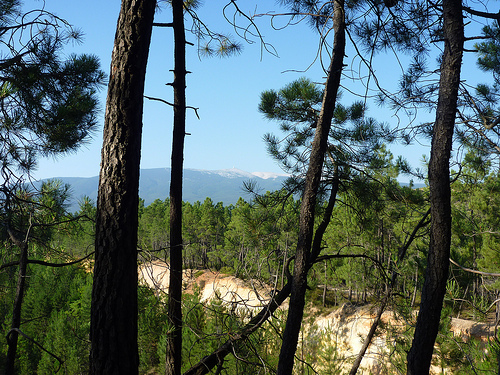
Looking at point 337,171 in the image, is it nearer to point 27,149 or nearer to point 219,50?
point 219,50

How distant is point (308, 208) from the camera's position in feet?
10.7

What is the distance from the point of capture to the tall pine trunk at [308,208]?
3.14m

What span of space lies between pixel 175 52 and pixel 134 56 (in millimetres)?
1844

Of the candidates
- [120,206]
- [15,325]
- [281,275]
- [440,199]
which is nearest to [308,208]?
[440,199]

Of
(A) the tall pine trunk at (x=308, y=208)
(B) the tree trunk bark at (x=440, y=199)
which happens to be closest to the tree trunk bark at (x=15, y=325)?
(A) the tall pine trunk at (x=308, y=208)

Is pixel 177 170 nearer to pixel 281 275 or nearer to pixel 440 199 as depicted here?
pixel 281 275

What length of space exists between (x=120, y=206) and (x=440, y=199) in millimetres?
2315

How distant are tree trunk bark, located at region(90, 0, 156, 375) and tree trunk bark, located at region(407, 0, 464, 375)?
2084 millimetres

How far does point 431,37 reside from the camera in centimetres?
380

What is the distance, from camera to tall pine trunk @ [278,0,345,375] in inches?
124

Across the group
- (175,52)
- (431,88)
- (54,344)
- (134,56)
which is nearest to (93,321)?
(134,56)

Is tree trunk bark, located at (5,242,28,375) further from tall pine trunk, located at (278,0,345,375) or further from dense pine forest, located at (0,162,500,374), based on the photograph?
tall pine trunk, located at (278,0,345,375)

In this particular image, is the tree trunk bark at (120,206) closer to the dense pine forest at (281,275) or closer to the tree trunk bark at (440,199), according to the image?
the dense pine forest at (281,275)

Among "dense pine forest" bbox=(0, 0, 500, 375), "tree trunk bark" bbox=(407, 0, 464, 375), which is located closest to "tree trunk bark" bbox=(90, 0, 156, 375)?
"dense pine forest" bbox=(0, 0, 500, 375)
